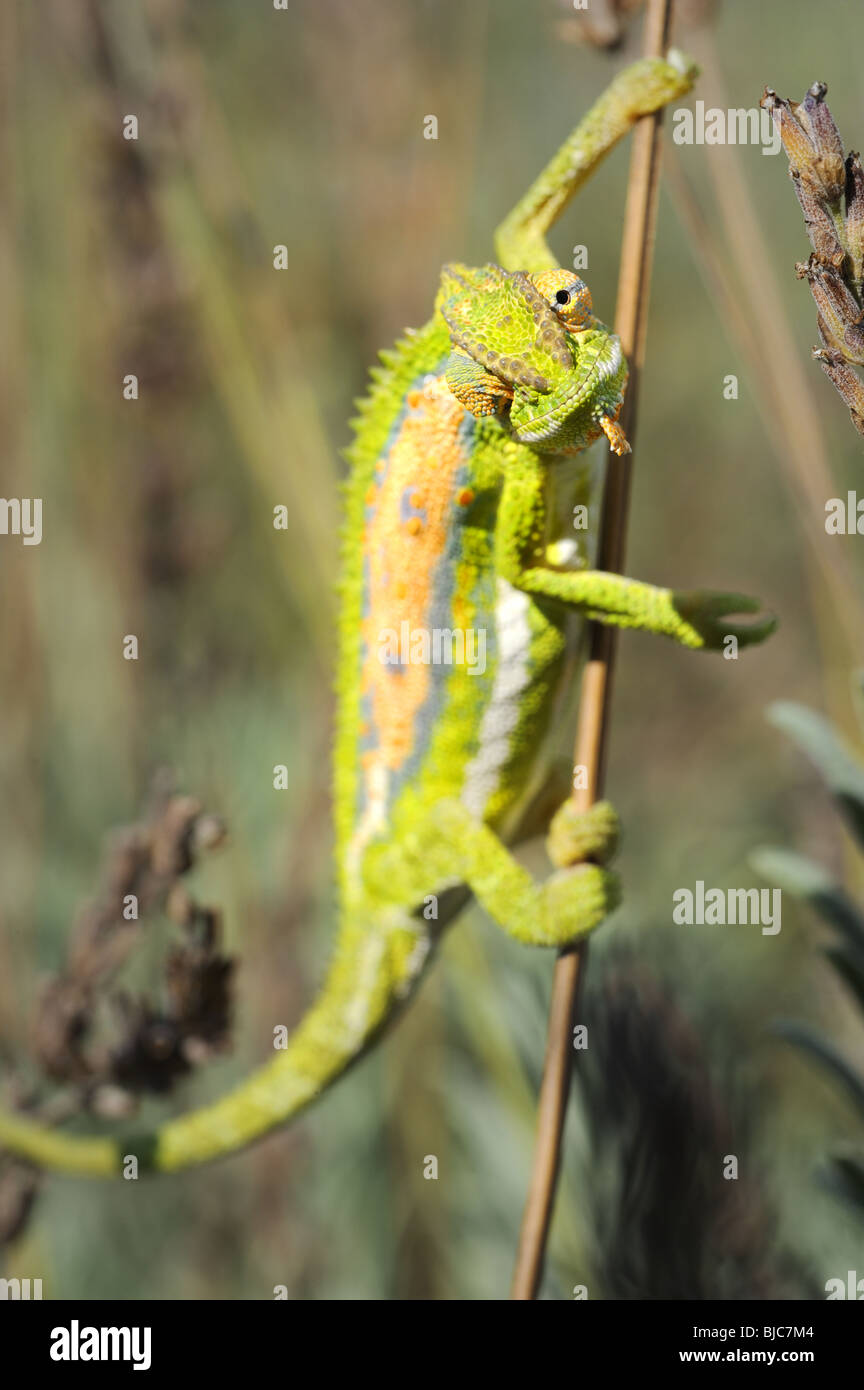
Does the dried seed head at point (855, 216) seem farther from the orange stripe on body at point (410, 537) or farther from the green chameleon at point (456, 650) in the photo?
the orange stripe on body at point (410, 537)

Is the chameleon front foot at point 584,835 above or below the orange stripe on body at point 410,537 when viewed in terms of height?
below

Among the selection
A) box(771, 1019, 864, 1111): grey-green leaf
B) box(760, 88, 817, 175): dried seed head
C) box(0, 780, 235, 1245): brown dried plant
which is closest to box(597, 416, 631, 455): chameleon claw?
box(760, 88, 817, 175): dried seed head

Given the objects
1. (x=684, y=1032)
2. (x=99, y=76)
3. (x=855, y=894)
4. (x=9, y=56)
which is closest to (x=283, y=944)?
(x=684, y=1032)

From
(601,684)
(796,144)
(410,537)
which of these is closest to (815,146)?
(796,144)

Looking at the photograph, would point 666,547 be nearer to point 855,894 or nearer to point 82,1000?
point 855,894

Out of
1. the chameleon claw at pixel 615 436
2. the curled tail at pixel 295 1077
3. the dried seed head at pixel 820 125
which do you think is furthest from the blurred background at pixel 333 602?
the dried seed head at pixel 820 125

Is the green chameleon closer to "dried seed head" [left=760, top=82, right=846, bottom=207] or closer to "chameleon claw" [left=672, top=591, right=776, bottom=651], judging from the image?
"chameleon claw" [left=672, top=591, right=776, bottom=651]
